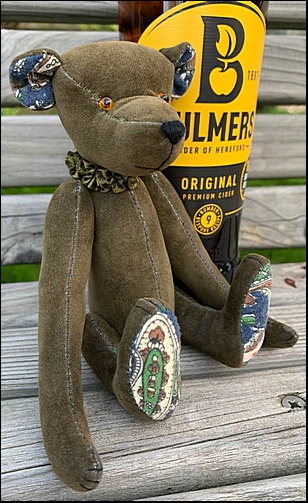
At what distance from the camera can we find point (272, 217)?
3.59 ft

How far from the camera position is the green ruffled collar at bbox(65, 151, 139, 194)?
541mm

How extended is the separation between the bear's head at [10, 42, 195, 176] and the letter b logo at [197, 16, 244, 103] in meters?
0.14

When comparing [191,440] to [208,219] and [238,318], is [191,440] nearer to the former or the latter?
[238,318]

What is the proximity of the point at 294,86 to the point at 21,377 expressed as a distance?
0.71 metres

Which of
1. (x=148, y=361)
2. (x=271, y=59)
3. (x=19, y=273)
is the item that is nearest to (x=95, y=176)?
(x=148, y=361)

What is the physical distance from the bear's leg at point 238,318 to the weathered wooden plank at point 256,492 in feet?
0.43

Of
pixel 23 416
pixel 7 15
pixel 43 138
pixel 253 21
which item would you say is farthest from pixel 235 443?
pixel 7 15

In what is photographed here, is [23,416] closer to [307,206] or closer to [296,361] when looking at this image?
[296,361]

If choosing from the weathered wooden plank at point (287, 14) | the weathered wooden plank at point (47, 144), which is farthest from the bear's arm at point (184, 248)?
the weathered wooden plank at point (287, 14)

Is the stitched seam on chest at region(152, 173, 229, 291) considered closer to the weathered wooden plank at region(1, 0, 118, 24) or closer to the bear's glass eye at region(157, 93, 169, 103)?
the bear's glass eye at region(157, 93, 169, 103)

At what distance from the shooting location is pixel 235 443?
1.83ft

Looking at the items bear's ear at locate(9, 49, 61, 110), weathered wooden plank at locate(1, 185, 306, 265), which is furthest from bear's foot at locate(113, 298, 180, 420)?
weathered wooden plank at locate(1, 185, 306, 265)

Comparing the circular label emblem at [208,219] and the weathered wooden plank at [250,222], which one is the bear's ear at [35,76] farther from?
the weathered wooden plank at [250,222]

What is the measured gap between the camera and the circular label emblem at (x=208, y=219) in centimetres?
71
